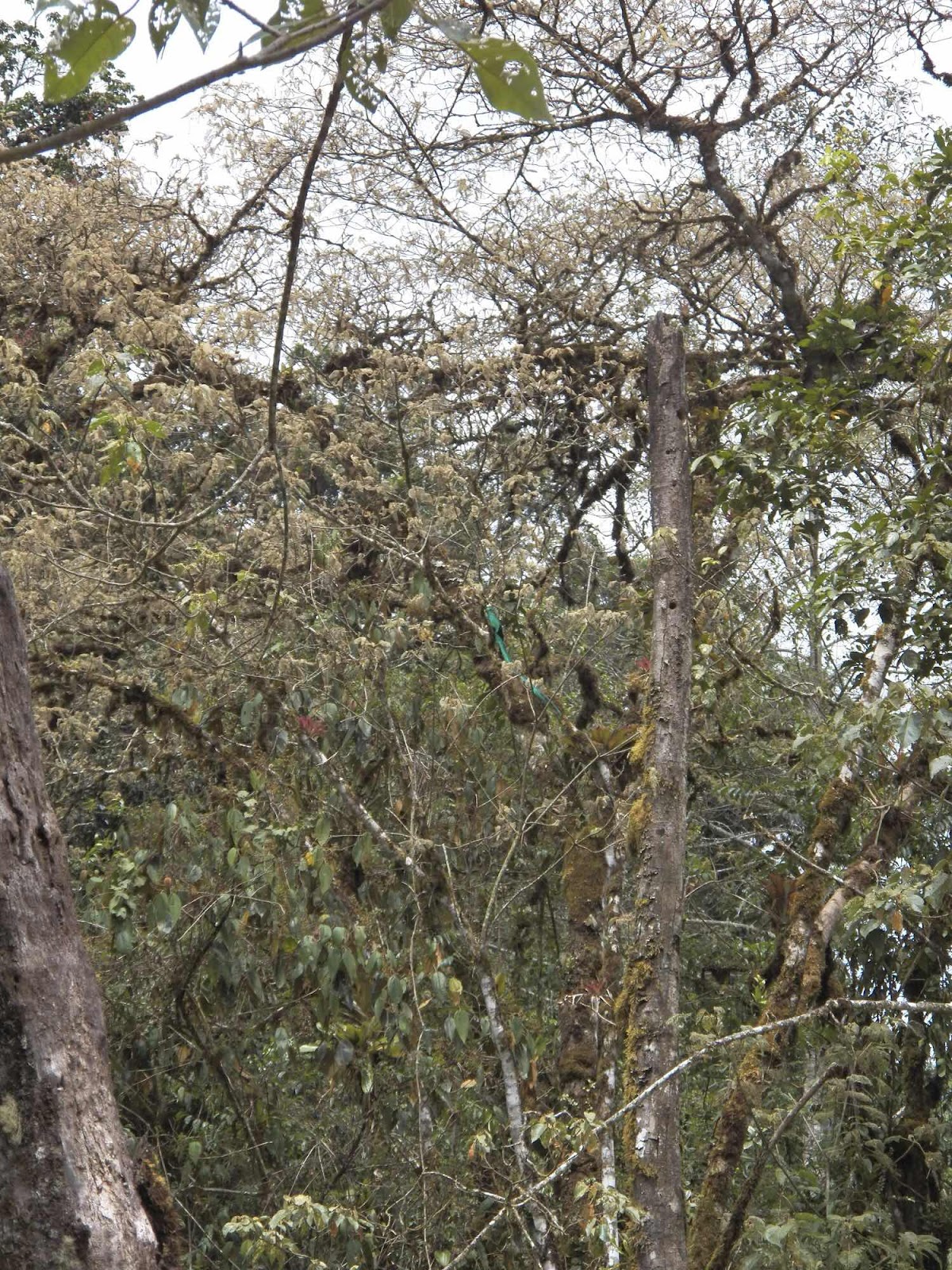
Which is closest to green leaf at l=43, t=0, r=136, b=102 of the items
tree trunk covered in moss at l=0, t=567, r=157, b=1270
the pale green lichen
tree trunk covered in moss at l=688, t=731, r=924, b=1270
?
tree trunk covered in moss at l=0, t=567, r=157, b=1270

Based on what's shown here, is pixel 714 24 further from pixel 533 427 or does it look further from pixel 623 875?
pixel 623 875

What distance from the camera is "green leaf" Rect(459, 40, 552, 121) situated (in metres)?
0.74

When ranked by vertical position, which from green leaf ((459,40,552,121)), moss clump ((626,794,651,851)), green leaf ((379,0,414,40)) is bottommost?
moss clump ((626,794,651,851))

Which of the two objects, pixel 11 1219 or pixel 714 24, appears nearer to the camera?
pixel 11 1219

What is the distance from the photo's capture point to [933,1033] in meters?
4.29

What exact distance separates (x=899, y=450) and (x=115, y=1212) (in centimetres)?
461

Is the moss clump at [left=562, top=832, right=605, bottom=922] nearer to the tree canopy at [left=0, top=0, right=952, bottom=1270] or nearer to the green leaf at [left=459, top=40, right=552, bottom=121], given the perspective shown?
the tree canopy at [left=0, top=0, right=952, bottom=1270]

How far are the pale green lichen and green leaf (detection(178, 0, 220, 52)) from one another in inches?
43.1

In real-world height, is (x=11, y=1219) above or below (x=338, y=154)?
below

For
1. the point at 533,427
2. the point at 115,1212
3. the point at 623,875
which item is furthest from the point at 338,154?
the point at 115,1212

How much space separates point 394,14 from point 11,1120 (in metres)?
1.16

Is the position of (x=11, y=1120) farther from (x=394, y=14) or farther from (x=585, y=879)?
(x=585, y=879)

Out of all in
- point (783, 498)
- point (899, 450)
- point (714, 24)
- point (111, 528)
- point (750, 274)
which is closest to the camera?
point (783, 498)

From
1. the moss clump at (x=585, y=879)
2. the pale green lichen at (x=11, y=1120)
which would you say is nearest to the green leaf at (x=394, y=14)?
the pale green lichen at (x=11, y=1120)
